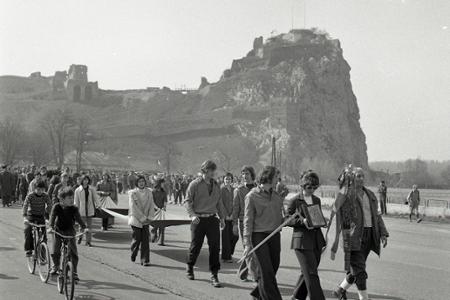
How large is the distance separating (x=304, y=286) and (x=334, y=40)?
161869mm

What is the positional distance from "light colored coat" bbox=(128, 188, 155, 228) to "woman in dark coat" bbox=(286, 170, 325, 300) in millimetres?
4694

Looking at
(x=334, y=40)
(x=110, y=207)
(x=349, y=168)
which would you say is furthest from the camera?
(x=334, y=40)

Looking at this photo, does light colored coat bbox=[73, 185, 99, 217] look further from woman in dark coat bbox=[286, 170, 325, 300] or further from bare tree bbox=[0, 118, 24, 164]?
bare tree bbox=[0, 118, 24, 164]

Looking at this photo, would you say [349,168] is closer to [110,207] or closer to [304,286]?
[304,286]

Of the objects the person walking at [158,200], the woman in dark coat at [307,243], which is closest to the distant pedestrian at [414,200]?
the person walking at [158,200]

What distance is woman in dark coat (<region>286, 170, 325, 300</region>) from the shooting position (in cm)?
656

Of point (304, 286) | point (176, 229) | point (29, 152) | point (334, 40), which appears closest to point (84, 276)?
point (304, 286)

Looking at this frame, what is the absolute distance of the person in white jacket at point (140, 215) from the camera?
1098 cm

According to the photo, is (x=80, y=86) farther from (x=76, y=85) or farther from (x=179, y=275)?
(x=179, y=275)

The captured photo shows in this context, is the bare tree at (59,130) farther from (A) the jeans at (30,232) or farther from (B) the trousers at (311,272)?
(B) the trousers at (311,272)

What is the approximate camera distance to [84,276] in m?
9.43

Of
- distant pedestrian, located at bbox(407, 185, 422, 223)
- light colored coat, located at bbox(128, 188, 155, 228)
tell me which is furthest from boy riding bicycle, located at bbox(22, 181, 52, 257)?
distant pedestrian, located at bbox(407, 185, 422, 223)

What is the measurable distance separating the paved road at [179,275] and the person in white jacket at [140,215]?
0.41 metres

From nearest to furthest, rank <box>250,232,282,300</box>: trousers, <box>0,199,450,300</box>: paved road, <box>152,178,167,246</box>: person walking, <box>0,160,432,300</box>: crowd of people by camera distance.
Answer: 1. <box>250,232,282,300</box>: trousers
2. <box>0,160,432,300</box>: crowd of people
3. <box>0,199,450,300</box>: paved road
4. <box>152,178,167,246</box>: person walking
